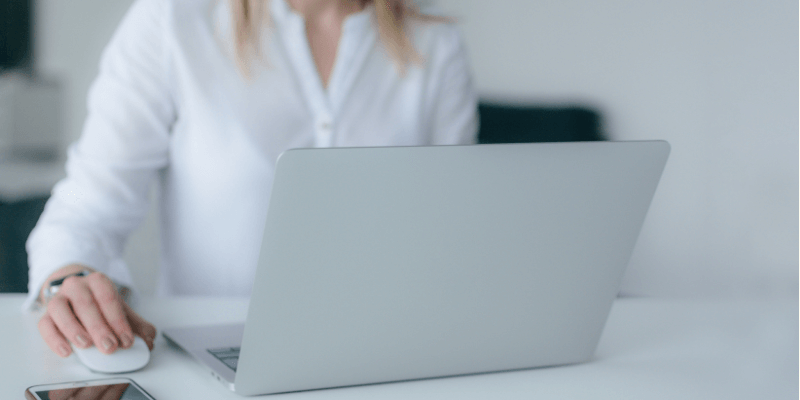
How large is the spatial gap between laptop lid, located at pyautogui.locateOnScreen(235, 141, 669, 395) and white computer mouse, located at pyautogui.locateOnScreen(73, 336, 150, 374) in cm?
14

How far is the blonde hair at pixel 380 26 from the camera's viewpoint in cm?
125

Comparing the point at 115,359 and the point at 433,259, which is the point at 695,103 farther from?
the point at 115,359

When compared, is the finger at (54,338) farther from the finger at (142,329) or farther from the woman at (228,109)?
the woman at (228,109)

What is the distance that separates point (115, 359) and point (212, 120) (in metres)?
0.59

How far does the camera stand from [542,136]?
281 centimetres

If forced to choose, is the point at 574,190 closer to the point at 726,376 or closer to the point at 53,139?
the point at 726,376

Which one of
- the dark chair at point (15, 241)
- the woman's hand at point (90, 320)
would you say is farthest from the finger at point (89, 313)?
the dark chair at point (15, 241)

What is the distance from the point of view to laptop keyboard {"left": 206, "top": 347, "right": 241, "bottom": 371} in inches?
29.2

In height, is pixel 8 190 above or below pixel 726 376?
below

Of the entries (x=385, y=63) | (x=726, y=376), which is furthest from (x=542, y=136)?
(x=726, y=376)

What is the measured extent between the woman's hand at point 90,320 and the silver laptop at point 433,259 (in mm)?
68

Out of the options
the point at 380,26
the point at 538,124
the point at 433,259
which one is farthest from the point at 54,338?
the point at 538,124

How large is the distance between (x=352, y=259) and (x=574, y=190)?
0.72 feet

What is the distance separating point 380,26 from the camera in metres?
1.35
